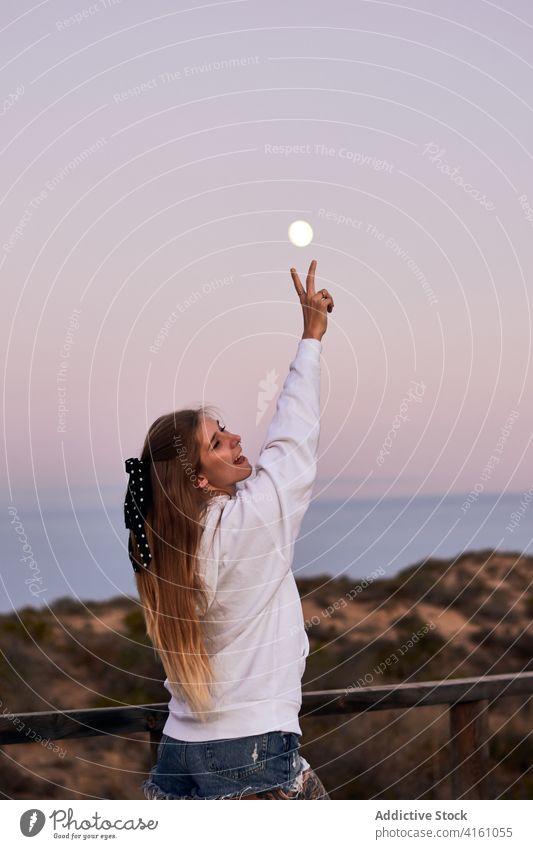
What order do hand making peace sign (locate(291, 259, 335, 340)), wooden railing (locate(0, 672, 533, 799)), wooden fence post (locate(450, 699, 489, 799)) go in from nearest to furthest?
hand making peace sign (locate(291, 259, 335, 340)), wooden railing (locate(0, 672, 533, 799)), wooden fence post (locate(450, 699, 489, 799))

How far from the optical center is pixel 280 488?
Result: 2455mm

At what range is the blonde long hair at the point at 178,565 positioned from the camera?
8.29 feet

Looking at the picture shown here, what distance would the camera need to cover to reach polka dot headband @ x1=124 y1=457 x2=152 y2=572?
2660 millimetres

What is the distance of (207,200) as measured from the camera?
160 inches

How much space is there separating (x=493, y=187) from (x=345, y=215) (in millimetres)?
681

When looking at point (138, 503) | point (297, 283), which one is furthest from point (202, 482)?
point (297, 283)

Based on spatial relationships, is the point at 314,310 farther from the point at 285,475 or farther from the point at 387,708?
the point at 387,708

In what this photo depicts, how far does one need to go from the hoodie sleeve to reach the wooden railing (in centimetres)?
100

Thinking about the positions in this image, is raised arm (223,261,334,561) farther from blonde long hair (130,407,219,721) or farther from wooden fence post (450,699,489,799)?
wooden fence post (450,699,489,799)

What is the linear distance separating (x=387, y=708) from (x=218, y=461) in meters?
1.34

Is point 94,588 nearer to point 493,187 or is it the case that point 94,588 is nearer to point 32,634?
point 493,187

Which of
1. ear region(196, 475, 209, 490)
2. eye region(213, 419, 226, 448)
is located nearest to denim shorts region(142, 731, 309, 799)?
ear region(196, 475, 209, 490)

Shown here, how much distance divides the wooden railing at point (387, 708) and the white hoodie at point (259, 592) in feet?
2.48

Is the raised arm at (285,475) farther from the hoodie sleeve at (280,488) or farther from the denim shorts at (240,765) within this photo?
the denim shorts at (240,765)
